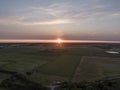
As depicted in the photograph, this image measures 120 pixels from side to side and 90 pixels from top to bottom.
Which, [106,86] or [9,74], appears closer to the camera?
[106,86]

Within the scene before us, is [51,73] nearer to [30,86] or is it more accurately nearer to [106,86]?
[30,86]

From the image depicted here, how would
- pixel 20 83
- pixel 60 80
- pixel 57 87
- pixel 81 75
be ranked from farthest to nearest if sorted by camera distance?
pixel 81 75
pixel 60 80
pixel 20 83
pixel 57 87

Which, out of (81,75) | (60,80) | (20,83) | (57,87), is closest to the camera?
(57,87)

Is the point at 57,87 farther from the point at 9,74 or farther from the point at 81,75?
the point at 9,74

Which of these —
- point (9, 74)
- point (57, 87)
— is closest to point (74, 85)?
point (57, 87)

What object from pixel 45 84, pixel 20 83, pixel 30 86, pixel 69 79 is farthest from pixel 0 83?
pixel 69 79

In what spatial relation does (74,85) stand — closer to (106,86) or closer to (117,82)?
(106,86)

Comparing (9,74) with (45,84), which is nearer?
(45,84)

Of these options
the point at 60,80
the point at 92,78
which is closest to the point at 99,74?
the point at 92,78
